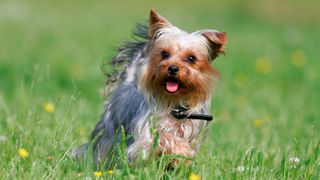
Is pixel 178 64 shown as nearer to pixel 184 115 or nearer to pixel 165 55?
pixel 165 55

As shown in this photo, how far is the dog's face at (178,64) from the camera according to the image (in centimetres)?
567

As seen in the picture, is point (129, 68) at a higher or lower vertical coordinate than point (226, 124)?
higher

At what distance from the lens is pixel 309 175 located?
5.24m

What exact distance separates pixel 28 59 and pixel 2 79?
1.37m

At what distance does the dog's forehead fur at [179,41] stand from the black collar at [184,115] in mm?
422

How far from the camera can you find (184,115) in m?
5.83

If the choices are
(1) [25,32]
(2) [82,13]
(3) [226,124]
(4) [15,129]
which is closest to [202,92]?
(4) [15,129]

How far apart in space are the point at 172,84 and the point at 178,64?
0.16 meters

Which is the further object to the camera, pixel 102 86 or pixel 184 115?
pixel 102 86

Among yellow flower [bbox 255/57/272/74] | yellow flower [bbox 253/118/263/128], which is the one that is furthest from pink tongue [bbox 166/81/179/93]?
yellow flower [bbox 255/57/272/74]

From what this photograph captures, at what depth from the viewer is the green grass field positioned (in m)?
5.34

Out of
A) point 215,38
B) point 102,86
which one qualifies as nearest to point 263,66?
point 102,86

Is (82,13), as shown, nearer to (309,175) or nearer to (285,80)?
(285,80)

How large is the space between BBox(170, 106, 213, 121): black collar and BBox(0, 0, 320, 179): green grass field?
17 centimetres
